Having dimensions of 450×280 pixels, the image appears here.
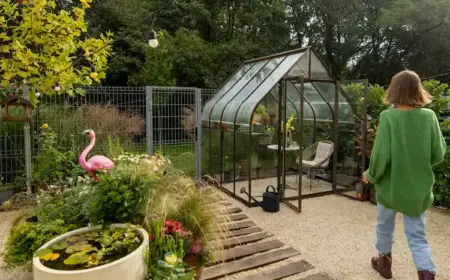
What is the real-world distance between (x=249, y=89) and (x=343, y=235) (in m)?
2.84

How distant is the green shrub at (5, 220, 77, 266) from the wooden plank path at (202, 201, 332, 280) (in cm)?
137

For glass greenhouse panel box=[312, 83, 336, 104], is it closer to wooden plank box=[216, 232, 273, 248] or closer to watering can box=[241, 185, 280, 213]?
watering can box=[241, 185, 280, 213]

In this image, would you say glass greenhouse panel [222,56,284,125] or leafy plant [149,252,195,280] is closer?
leafy plant [149,252,195,280]

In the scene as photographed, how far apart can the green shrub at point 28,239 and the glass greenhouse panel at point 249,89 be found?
10.6ft

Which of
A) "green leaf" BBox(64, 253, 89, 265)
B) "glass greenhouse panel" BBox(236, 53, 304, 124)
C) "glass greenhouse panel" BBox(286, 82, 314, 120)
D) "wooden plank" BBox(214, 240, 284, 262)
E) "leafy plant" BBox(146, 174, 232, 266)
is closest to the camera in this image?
"green leaf" BBox(64, 253, 89, 265)

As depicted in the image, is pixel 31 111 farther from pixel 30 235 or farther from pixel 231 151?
pixel 231 151

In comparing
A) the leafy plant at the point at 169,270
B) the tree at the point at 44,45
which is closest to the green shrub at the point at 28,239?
the leafy plant at the point at 169,270

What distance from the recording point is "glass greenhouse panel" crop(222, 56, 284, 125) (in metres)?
5.16

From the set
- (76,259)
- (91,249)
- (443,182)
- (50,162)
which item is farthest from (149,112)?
(443,182)

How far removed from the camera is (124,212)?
8.20 feet

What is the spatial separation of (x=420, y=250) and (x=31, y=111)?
18.0ft

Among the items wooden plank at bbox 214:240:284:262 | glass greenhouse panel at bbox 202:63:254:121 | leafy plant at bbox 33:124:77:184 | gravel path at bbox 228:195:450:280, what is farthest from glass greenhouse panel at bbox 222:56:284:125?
leafy plant at bbox 33:124:77:184

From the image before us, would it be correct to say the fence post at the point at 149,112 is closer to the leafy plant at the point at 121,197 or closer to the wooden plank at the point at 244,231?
the wooden plank at the point at 244,231

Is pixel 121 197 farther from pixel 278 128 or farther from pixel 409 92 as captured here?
pixel 278 128
